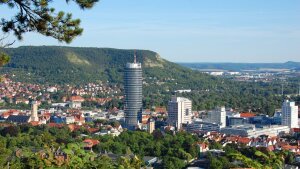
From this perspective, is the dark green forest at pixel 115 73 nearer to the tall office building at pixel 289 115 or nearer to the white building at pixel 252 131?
the tall office building at pixel 289 115

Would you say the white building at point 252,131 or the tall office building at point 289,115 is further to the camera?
the tall office building at point 289,115

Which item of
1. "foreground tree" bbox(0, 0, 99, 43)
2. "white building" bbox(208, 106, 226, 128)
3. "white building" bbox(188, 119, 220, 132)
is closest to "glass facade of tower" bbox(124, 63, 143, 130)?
"white building" bbox(188, 119, 220, 132)

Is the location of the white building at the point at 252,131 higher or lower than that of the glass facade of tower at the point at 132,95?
lower

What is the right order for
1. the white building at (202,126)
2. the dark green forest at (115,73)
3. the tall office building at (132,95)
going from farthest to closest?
1. the dark green forest at (115,73)
2. the tall office building at (132,95)
3. the white building at (202,126)

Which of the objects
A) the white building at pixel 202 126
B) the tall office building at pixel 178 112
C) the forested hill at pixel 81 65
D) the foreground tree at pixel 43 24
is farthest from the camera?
the forested hill at pixel 81 65

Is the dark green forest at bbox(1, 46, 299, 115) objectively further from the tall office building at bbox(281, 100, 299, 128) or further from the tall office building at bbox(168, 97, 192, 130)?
the tall office building at bbox(281, 100, 299, 128)

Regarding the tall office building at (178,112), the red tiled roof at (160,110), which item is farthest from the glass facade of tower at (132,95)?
the red tiled roof at (160,110)

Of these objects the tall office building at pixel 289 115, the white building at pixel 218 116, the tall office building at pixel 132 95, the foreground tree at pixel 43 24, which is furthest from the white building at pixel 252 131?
the foreground tree at pixel 43 24

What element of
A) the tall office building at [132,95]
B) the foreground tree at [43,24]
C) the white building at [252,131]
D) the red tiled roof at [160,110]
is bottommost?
the white building at [252,131]

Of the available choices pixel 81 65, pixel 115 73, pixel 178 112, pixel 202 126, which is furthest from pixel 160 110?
pixel 81 65
